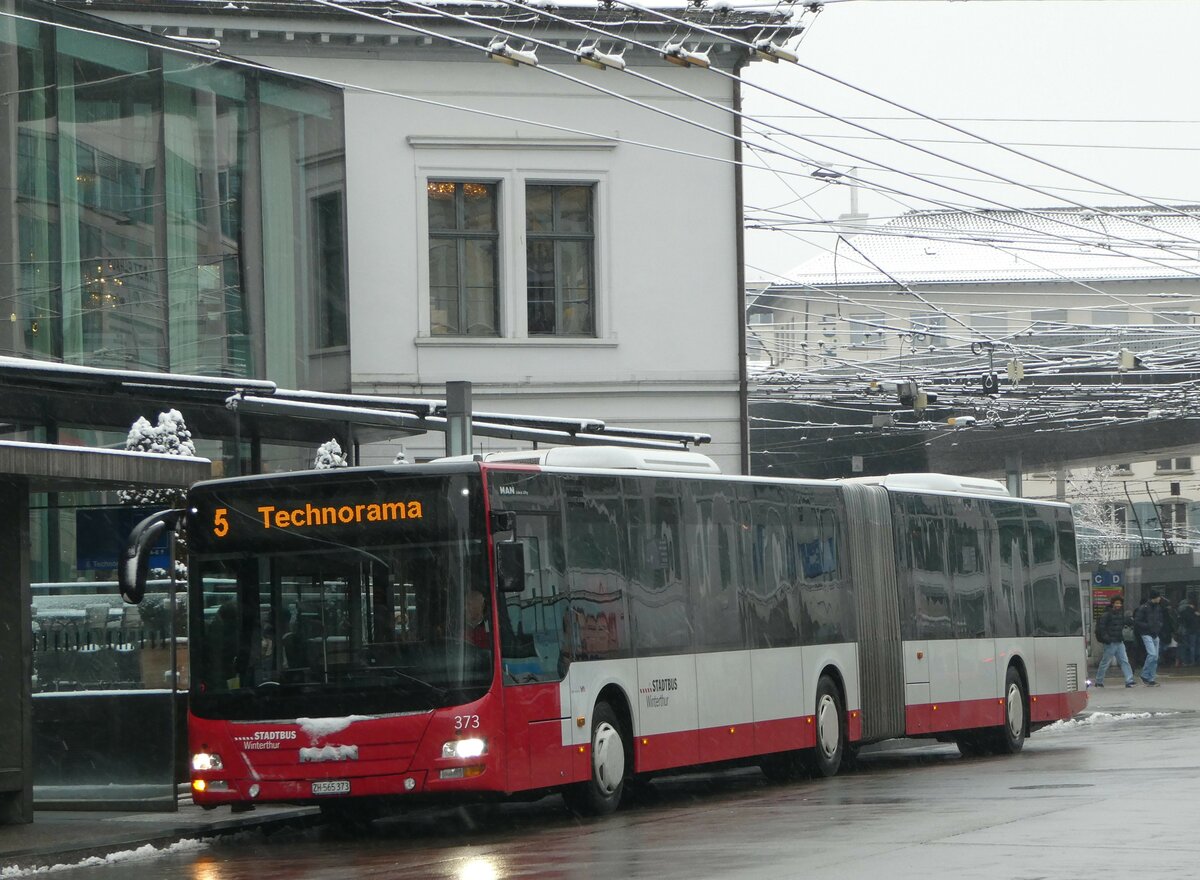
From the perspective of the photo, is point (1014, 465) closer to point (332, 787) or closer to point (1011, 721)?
point (1011, 721)

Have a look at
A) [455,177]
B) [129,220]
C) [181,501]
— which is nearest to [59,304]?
[129,220]

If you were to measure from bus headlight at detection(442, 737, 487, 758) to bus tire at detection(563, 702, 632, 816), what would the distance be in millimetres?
Answer: 1603

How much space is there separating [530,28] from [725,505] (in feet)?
35.5

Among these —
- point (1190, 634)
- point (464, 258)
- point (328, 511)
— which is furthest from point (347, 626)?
point (1190, 634)

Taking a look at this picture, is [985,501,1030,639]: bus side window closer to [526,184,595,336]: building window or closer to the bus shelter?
[526,184,595,336]: building window

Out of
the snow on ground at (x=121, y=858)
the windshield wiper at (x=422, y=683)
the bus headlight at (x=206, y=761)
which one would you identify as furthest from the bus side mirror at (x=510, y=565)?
the snow on ground at (x=121, y=858)

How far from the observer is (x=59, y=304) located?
19594mm

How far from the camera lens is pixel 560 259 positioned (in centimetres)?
2798

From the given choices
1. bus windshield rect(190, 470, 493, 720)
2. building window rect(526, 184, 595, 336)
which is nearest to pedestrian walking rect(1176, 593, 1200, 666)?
building window rect(526, 184, 595, 336)

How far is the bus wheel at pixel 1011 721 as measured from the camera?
2266cm

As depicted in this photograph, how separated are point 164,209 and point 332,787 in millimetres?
9044

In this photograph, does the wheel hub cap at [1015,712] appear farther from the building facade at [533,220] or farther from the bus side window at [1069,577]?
the building facade at [533,220]

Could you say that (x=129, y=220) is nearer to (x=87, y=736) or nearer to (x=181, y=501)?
(x=181, y=501)

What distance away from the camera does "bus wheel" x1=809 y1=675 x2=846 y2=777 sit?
62.7 ft
